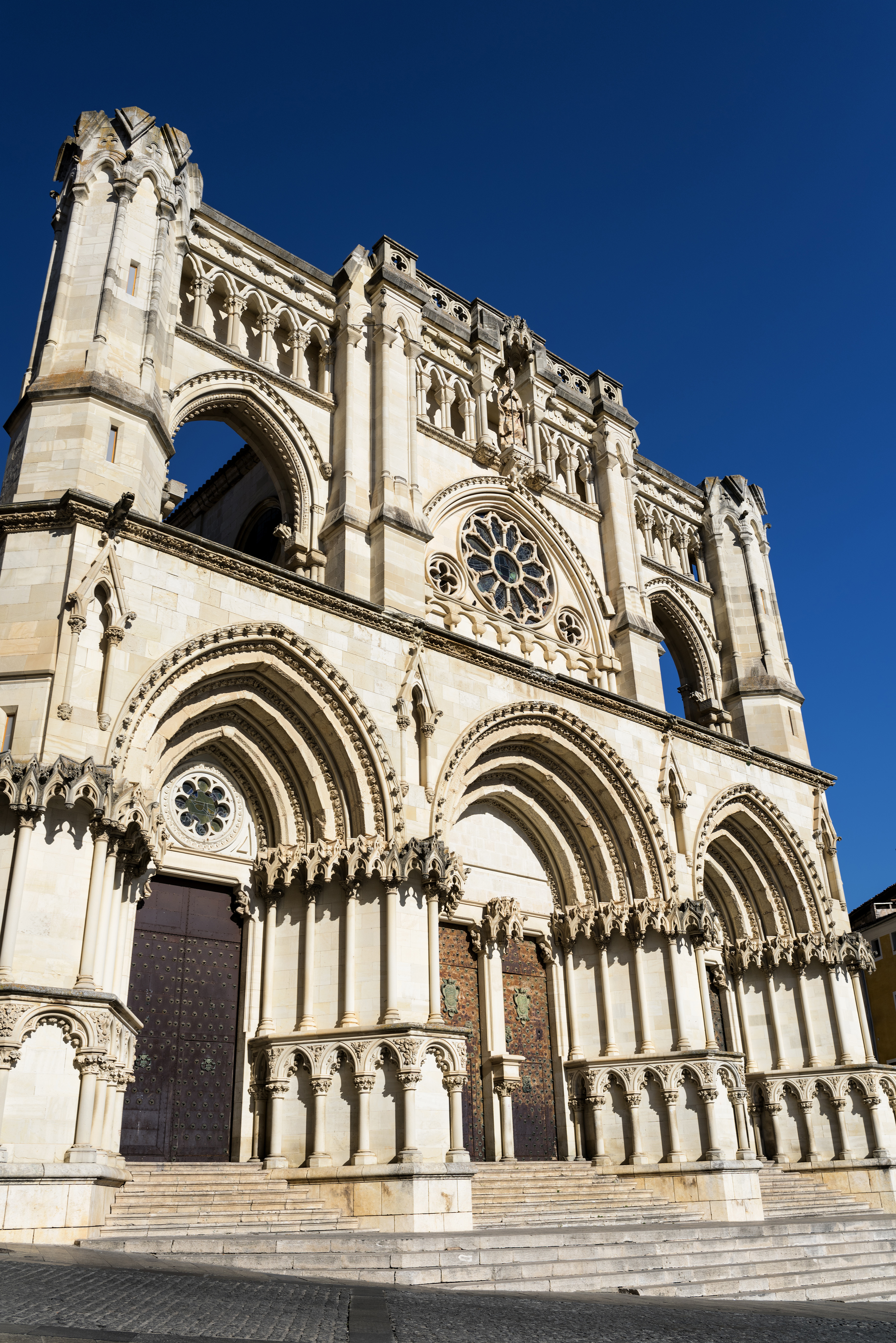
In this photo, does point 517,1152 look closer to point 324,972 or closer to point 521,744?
point 324,972

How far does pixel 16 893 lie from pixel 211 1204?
13.0 feet

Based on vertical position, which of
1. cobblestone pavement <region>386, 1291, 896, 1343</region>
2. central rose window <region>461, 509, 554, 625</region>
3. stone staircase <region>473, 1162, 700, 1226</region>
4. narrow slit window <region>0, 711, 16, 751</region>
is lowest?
cobblestone pavement <region>386, 1291, 896, 1343</region>

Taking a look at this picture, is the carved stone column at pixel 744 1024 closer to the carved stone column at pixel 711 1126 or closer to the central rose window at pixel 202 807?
the carved stone column at pixel 711 1126

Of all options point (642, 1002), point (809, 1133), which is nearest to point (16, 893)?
point (642, 1002)

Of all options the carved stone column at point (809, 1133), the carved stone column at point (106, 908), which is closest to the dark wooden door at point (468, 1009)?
the carved stone column at point (106, 908)

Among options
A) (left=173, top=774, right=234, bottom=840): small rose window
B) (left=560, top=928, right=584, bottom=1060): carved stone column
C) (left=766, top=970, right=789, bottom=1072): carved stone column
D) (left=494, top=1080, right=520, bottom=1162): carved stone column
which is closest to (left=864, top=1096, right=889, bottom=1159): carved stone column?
(left=766, top=970, right=789, bottom=1072): carved stone column

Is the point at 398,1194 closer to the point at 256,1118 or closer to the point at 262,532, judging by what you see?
the point at 256,1118

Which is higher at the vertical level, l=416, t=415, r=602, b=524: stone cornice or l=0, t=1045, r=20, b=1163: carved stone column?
l=416, t=415, r=602, b=524: stone cornice

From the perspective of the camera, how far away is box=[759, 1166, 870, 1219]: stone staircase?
17.4 m

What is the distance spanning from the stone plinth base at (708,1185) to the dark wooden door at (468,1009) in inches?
86.4

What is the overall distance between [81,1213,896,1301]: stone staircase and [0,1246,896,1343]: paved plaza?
0.83 m

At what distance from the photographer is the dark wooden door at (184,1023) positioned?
12820mm

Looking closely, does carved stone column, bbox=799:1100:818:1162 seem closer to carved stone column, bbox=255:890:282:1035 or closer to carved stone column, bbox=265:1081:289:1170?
carved stone column, bbox=265:1081:289:1170

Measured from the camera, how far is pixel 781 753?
2289 centimetres
